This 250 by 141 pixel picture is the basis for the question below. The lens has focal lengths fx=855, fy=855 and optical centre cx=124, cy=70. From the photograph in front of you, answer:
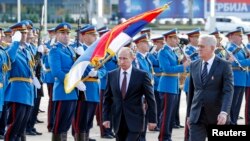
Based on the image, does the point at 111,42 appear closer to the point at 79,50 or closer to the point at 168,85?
the point at 79,50

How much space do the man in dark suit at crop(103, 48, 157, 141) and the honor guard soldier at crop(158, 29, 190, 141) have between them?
3.11 metres

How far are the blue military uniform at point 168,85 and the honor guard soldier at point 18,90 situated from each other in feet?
8.06

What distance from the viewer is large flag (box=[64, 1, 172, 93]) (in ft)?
36.3

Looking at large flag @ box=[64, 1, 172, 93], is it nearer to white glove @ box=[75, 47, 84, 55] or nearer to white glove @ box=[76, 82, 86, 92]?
white glove @ box=[76, 82, 86, 92]

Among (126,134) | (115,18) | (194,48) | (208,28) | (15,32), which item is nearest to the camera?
(126,134)

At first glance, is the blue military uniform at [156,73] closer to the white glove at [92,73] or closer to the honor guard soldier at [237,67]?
the honor guard soldier at [237,67]

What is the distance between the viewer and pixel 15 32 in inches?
454

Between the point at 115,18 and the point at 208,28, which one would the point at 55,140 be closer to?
the point at 208,28

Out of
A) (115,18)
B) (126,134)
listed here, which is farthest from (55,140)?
(115,18)

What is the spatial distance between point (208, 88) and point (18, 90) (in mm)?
2993

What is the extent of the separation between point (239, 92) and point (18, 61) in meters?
5.03

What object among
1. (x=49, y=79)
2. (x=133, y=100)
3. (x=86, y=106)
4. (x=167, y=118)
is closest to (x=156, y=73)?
(x=49, y=79)

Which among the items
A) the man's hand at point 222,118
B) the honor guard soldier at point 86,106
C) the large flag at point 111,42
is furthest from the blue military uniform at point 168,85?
A: the man's hand at point 222,118

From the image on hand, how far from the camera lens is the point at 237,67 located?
1538 cm
